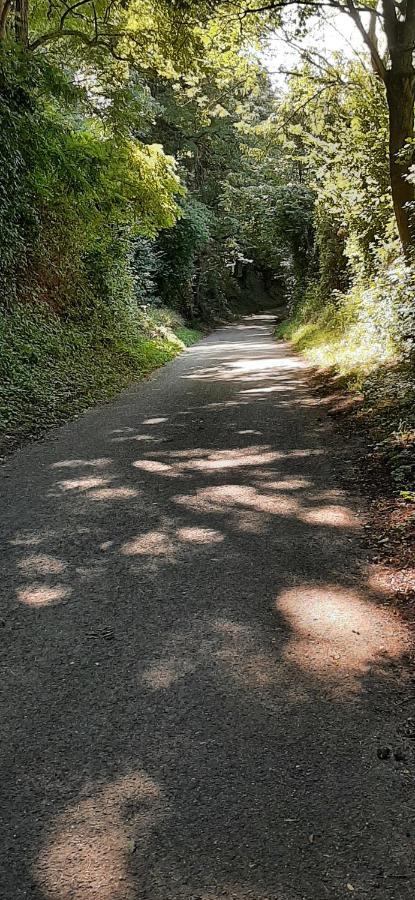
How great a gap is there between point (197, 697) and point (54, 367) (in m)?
8.74

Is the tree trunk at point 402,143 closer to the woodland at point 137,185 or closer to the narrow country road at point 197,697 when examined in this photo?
the woodland at point 137,185

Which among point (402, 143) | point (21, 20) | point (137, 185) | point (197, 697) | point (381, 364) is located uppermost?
point (21, 20)

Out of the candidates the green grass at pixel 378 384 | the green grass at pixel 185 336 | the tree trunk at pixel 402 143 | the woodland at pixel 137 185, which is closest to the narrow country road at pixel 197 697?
the green grass at pixel 378 384

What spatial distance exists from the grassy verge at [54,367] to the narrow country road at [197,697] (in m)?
3.00

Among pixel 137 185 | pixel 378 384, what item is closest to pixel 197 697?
pixel 378 384

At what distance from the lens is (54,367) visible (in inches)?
430

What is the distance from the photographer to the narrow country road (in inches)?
83.4

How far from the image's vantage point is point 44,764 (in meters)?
2.56

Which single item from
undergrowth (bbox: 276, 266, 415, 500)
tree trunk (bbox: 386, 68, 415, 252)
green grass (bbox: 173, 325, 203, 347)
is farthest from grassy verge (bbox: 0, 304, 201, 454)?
green grass (bbox: 173, 325, 203, 347)

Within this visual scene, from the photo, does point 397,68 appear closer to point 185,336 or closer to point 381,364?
point 381,364

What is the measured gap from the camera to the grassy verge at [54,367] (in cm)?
870

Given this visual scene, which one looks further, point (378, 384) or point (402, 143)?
point (402, 143)

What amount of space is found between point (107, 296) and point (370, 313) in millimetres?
7849

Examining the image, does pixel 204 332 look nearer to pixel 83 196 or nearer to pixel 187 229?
pixel 187 229
